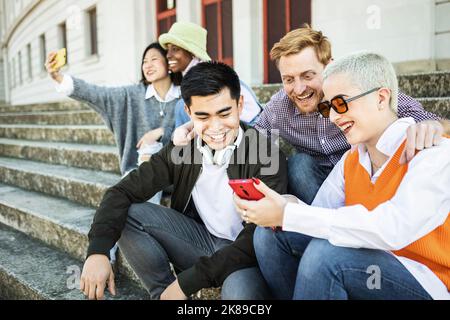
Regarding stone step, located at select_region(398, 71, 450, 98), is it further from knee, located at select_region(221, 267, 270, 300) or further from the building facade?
knee, located at select_region(221, 267, 270, 300)

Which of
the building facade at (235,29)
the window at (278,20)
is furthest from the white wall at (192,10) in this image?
the window at (278,20)

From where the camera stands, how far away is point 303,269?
4.66 ft

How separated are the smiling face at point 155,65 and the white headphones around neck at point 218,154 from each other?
1.12m

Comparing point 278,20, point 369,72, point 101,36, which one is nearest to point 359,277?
point 369,72

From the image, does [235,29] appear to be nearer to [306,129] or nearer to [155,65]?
[155,65]

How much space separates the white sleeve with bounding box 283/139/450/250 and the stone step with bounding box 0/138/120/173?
288 centimetres

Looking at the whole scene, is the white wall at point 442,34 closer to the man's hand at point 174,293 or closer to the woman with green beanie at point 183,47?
the woman with green beanie at point 183,47

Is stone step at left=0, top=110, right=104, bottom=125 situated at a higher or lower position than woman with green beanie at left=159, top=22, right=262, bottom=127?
lower

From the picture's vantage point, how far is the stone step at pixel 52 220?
9.39 ft

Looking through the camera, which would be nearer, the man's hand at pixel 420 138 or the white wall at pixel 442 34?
the man's hand at pixel 420 138

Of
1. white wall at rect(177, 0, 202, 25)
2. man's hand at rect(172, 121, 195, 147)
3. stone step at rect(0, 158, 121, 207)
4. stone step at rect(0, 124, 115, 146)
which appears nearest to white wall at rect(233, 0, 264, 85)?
white wall at rect(177, 0, 202, 25)

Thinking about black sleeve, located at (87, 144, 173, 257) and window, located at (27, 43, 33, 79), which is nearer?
black sleeve, located at (87, 144, 173, 257)

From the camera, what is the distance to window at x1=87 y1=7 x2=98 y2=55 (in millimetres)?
10524

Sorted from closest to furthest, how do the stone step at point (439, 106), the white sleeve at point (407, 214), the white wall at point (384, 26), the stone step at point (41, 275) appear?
the white sleeve at point (407, 214) < the stone step at point (41, 275) < the stone step at point (439, 106) < the white wall at point (384, 26)
